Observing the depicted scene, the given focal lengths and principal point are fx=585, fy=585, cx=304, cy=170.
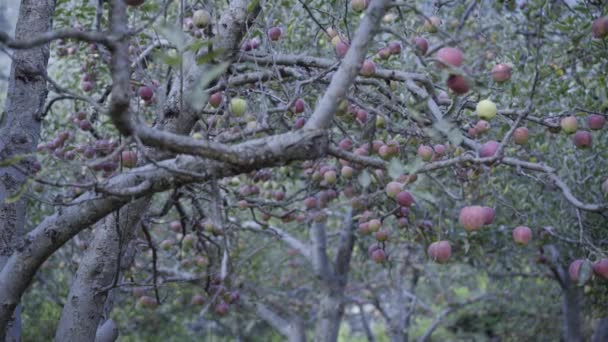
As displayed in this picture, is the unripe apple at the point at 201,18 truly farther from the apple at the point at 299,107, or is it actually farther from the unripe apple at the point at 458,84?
the unripe apple at the point at 458,84

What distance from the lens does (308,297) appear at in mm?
8039

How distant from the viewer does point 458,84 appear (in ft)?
5.14

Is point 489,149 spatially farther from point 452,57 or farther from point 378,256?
point 378,256

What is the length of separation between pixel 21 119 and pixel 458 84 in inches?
70.1

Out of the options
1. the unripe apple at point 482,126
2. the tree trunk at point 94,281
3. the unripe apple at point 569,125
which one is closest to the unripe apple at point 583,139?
the unripe apple at point 569,125

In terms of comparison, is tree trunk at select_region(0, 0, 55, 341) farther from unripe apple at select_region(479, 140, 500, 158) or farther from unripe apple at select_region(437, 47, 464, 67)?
unripe apple at select_region(479, 140, 500, 158)

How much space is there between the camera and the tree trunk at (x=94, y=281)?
Result: 7.63 ft

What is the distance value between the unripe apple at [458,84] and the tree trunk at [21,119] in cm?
162

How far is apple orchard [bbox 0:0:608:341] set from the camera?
4.94ft

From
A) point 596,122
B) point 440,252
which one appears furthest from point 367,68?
point 596,122

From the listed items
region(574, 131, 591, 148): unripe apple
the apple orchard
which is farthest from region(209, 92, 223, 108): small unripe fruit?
region(574, 131, 591, 148): unripe apple

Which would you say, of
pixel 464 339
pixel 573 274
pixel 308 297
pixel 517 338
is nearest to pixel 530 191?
pixel 573 274

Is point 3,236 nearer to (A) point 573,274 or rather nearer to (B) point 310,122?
(B) point 310,122

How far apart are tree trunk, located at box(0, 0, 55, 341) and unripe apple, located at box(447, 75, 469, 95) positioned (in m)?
1.62
